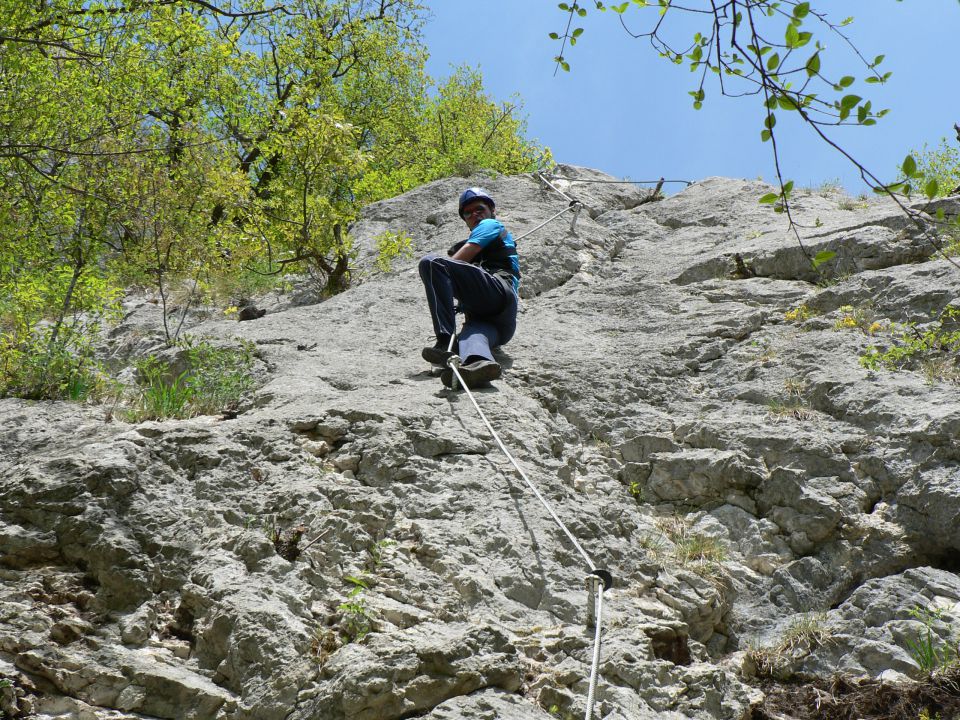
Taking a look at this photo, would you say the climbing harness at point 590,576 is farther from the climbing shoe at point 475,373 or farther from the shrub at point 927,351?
the shrub at point 927,351

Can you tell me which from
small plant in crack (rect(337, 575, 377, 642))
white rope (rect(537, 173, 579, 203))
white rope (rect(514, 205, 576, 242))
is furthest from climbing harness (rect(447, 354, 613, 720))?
white rope (rect(537, 173, 579, 203))

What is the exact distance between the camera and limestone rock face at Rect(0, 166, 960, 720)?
352cm

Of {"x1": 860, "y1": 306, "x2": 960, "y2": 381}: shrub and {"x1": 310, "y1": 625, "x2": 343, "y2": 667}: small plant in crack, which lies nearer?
{"x1": 310, "y1": 625, "x2": 343, "y2": 667}: small plant in crack

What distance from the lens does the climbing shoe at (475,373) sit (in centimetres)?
596

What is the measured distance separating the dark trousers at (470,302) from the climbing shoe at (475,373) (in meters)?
0.19

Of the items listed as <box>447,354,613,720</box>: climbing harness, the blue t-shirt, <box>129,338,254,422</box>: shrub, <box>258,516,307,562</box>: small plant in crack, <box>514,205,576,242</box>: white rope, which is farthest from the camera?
<box>514,205,576,242</box>: white rope

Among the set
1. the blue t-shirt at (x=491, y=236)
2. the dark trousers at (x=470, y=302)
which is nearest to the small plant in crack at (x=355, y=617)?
the dark trousers at (x=470, y=302)

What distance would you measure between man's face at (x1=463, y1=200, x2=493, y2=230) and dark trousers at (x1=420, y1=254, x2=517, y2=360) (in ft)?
2.95

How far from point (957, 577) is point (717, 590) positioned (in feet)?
4.03

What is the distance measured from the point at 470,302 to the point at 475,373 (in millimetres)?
911

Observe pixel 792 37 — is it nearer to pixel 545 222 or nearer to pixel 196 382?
pixel 196 382

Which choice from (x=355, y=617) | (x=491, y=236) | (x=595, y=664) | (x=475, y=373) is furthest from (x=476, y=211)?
(x=595, y=664)

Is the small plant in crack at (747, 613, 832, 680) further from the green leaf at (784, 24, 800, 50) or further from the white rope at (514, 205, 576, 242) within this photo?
the white rope at (514, 205, 576, 242)

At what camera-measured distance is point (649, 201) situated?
38.4 feet
